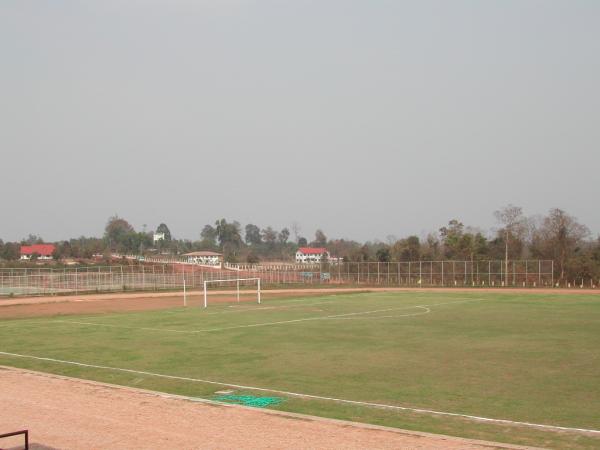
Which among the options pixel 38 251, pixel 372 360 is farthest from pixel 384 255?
pixel 38 251

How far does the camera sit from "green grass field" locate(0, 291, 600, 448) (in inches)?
460

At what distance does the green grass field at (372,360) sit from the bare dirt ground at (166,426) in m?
0.89

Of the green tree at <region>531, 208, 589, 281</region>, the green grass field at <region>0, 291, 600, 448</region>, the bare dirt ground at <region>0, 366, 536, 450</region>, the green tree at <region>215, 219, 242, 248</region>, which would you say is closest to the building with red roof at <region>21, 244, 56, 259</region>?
the green tree at <region>215, 219, 242, 248</region>

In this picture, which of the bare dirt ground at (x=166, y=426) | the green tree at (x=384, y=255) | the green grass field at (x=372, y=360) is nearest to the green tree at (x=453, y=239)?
the green tree at (x=384, y=255)

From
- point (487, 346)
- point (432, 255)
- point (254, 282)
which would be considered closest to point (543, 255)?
point (432, 255)

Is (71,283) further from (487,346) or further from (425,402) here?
(425,402)

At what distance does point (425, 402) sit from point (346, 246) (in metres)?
183

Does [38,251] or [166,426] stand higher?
[38,251]

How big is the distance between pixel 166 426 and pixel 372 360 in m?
8.42

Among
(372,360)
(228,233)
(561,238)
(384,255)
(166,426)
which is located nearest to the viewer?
(166,426)

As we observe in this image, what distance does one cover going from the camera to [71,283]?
66500 millimetres

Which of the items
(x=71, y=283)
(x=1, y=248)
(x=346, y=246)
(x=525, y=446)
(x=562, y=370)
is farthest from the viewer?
(x=346, y=246)

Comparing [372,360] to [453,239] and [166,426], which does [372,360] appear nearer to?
[166,426]

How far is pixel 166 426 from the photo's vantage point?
10547 mm
